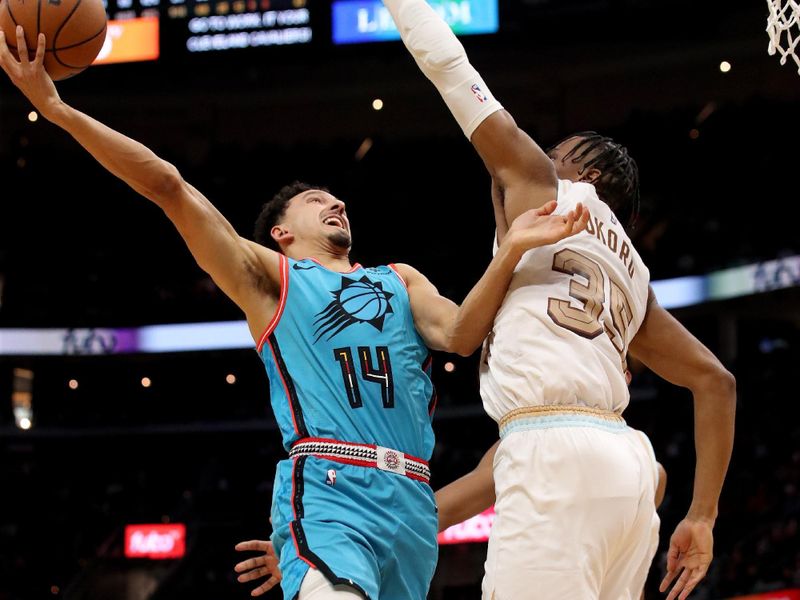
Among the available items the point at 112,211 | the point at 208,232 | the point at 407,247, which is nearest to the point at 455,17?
the point at 407,247

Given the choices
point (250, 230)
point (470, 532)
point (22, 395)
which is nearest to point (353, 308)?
point (470, 532)

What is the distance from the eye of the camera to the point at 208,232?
3516 mm

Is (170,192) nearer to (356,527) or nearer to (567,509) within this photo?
(356,527)

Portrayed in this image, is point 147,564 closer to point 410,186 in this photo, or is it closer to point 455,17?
point 410,186

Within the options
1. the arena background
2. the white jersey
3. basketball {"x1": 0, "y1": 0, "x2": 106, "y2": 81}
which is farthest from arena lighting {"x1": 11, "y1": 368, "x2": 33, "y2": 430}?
the white jersey

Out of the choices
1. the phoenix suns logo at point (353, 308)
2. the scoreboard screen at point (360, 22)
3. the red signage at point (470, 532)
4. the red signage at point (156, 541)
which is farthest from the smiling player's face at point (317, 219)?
the red signage at point (156, 541)

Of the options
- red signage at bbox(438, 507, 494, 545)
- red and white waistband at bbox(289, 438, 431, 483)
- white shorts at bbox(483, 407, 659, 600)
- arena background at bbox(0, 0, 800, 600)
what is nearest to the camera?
white shorts at bbox(483, 407, 659, 600)

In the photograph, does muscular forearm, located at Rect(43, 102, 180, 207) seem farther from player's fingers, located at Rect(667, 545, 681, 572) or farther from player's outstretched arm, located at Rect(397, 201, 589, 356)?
player's fingers, located at Rect(667, 545, 681, 572)

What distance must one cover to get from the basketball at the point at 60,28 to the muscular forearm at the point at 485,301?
1.68 m

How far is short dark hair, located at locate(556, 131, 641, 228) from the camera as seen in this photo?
3.40m

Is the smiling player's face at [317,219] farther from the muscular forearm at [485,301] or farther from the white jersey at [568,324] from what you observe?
the white jersey at [568,324]

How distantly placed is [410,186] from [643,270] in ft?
49.2

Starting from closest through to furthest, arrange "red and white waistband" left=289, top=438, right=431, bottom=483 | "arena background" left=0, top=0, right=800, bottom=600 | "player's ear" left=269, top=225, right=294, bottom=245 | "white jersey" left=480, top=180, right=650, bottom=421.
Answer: "white jersey" left=480, top=180, right=650, bottom=421, "red and white waistband" left=289, top=438, right=431, bottom=483, "player's ear" left=269, top=225, right=294, bottom=245, "arena background" left=0, top=0, right=800, bottom=600

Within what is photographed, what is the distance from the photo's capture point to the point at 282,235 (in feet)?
13.2
